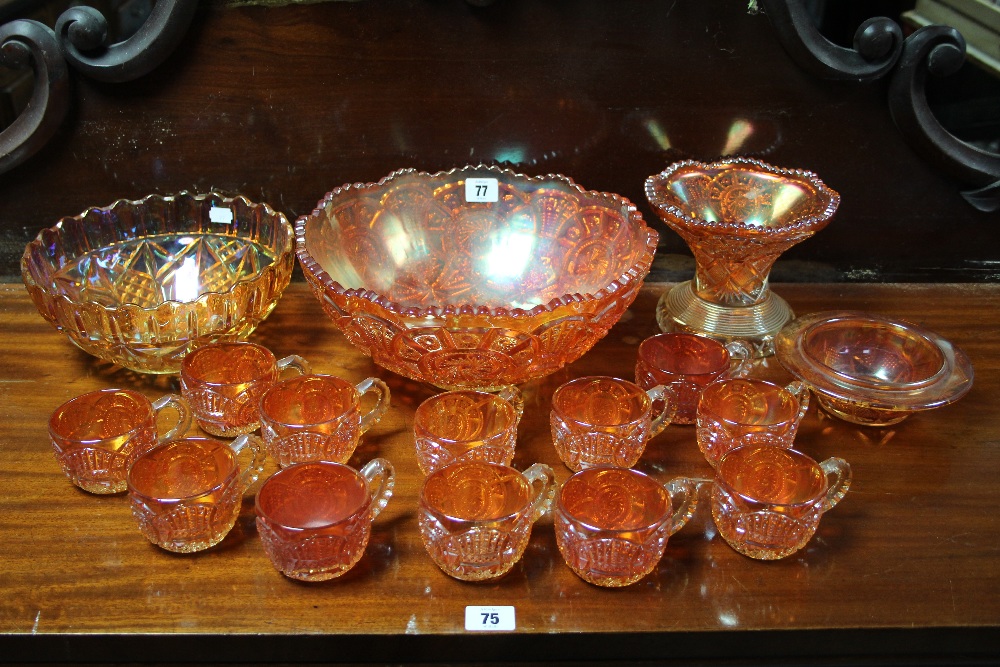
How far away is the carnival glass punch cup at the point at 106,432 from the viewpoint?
90 cm

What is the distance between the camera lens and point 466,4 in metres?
1.16

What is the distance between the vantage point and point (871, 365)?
3.68ft

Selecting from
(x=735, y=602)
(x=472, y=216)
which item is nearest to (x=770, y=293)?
(x=472, y=216)

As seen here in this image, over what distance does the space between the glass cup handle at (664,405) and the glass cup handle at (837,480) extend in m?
0.16

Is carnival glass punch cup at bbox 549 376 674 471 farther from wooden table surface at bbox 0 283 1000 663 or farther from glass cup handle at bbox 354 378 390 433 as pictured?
glass cup handle at bbox 354 378 390 433

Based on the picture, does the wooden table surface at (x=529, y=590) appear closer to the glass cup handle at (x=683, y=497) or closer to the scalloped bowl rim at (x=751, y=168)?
the glass cup handle at (x=683, y=497)

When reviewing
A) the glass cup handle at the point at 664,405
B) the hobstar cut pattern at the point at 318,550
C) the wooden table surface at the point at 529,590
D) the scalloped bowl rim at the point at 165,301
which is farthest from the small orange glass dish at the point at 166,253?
the glass cup handle at the point at 664,405

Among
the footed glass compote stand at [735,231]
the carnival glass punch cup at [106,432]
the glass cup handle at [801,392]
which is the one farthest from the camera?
the footed glass compote stand at [735,231]

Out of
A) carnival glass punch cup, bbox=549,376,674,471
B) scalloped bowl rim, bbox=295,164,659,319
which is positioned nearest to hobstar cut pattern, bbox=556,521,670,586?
carnival glass punch cup, bbox=549,376,674,471

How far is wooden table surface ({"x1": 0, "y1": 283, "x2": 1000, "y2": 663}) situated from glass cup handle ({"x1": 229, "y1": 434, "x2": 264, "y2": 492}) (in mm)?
27

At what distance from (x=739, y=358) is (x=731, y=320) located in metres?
0.06

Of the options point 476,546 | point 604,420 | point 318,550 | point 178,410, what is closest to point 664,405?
point 604,420

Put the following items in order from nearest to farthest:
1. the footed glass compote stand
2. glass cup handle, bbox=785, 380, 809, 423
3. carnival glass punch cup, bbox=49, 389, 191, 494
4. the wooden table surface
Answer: the wooden table surface < carnival glass punch cup, bbox=49, 389, 191, 494 < glass cup handle, bbox=785, 380, 809, 423 < the footed glass compote stand

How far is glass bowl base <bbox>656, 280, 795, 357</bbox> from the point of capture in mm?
1168
